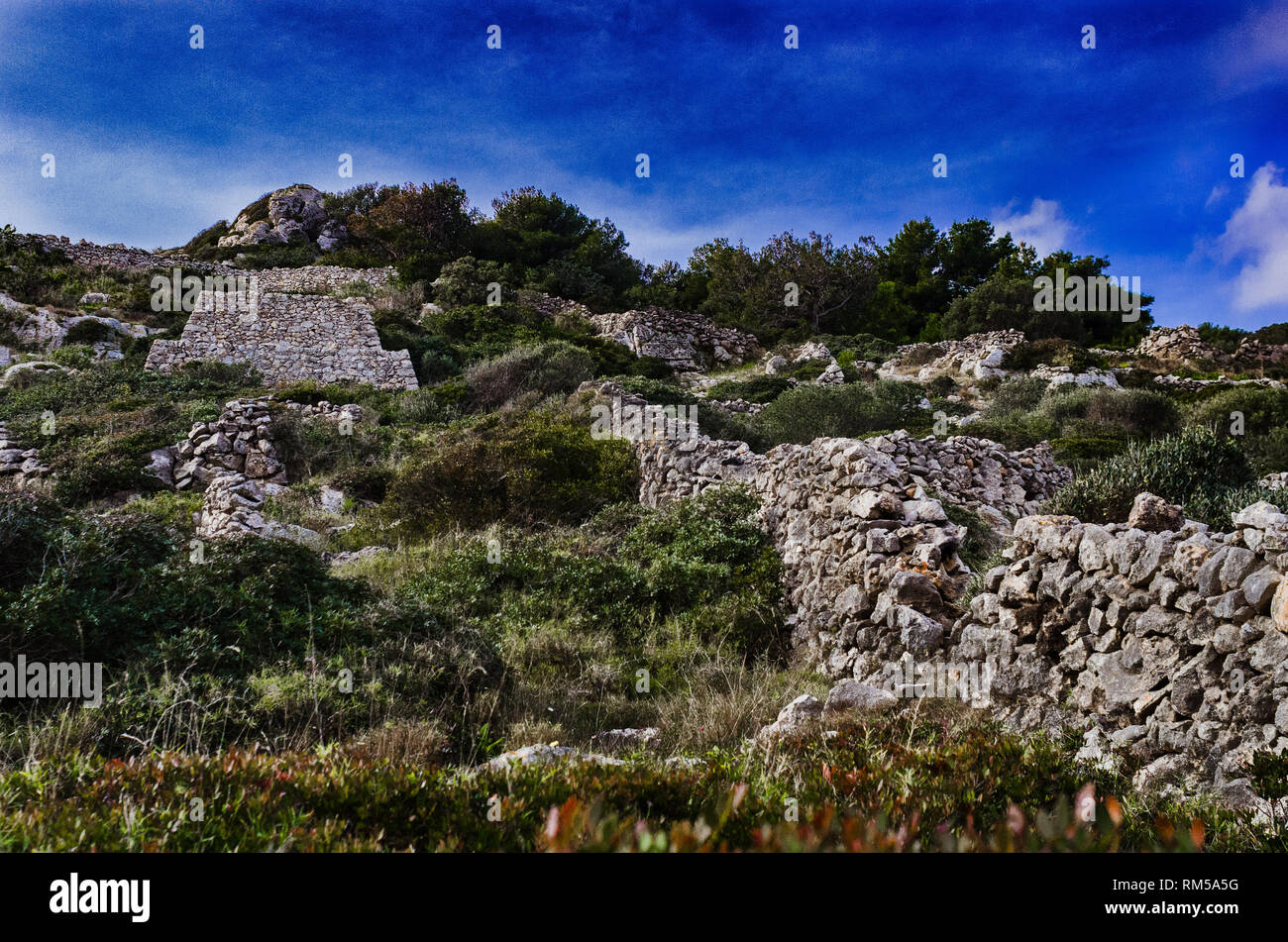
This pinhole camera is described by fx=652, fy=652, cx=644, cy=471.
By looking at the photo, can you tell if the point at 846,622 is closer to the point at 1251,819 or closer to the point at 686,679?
the point at 686,679

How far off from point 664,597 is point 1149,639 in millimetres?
4265

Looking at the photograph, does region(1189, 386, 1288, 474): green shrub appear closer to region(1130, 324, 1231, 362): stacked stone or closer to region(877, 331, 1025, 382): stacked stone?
region(877, 331, 1025, 382): stacked stone

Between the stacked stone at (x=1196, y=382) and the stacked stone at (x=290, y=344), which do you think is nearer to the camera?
the stacked stone at (x=1196, y=382)

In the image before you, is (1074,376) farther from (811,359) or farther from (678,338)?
(678,338)

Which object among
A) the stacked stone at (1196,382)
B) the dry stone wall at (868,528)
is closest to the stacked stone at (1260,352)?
the stacked stone at (1196,382)

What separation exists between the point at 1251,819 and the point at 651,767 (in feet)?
7.81

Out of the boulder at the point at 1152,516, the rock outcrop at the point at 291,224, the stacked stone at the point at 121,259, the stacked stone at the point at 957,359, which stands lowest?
the boulder at the point at 1152,516

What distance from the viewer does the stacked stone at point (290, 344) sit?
20.9 meters

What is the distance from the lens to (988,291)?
31344 millimetres

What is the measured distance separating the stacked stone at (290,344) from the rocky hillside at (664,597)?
3.97m

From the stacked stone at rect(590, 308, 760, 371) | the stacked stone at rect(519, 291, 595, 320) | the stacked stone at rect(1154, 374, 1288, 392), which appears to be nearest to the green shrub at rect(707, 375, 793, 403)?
the stacked stone at rect(590, 308, 760, 371)

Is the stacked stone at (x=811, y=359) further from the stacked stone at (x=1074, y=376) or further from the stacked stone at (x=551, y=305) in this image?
the stacked stone at (x=551, y=305)

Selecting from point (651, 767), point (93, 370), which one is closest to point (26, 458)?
point (93, 370)

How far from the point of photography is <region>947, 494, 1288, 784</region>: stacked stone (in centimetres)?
296
